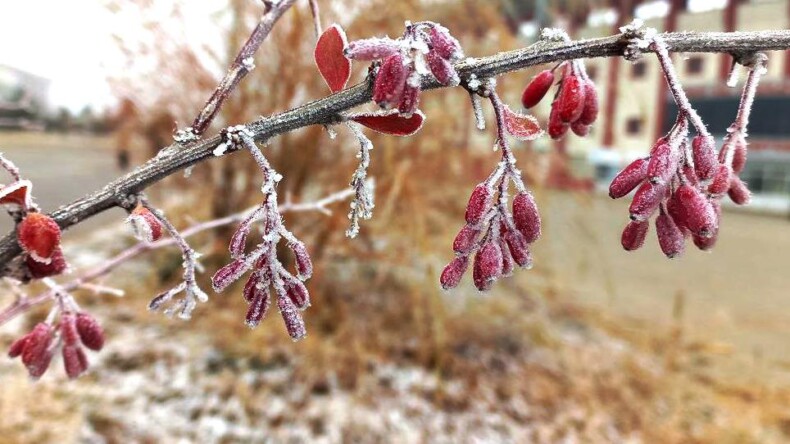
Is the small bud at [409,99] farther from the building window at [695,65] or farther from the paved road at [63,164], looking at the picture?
the building window at [695,65]

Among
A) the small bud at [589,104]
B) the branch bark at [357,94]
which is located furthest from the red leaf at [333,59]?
the small bud at [589,104]

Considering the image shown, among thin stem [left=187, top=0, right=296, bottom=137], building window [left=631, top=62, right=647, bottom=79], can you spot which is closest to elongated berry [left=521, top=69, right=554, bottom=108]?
thin stem [left=187, top=0, right=296, bottom=137]

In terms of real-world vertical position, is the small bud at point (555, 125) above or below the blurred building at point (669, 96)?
below

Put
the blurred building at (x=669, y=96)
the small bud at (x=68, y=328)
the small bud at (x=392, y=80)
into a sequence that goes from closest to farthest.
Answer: the small bud at (x=392, y=80)
the small bud at (x=68, y=328)
the blurred building at (x=669, y=96)

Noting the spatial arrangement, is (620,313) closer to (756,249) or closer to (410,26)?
(756,249)

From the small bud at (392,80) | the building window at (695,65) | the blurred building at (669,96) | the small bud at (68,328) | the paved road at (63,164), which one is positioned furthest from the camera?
the paved road at (63,164)

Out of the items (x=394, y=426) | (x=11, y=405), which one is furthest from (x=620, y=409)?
(x=11, y=405)
